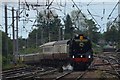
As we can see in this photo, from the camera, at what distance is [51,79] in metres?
19.0

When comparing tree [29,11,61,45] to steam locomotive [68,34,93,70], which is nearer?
steam locomotive [68,34,93,70]

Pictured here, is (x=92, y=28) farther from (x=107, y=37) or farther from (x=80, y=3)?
(x=80, y=3)

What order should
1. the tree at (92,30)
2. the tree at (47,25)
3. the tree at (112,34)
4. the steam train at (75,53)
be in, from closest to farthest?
the steam train at (75,53)
the tree at (47,25)
the tree at (92,30)
the tree at (112,34)

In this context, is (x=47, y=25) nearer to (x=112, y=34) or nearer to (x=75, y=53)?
(x=75, y=53)

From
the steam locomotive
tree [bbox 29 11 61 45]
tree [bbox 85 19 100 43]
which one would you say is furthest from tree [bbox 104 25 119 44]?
the steam locomotive

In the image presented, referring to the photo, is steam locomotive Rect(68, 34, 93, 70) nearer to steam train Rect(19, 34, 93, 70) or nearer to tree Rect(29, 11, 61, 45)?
steam train Rect(19, 34, 93, 70)

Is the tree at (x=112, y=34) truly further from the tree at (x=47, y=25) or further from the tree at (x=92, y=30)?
the tree at (x=47, y=25)

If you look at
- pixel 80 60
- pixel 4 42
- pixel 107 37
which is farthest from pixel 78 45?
pixel 107 37

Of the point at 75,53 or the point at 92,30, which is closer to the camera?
the point at 75,53

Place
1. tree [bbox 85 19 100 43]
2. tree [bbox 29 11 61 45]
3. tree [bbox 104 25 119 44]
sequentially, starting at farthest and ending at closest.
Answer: tree [bbox 104 25 119 44] → tree [bbox 85 19 100 43] → tree [bbox 29 11 61 45]

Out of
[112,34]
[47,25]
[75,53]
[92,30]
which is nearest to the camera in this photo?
[75,53]

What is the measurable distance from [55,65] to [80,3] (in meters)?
9.84

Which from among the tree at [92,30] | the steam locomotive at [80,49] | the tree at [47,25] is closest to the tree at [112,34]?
the tree at [92,30]

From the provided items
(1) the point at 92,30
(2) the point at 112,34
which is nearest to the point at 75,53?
(1) the point at 92,30
